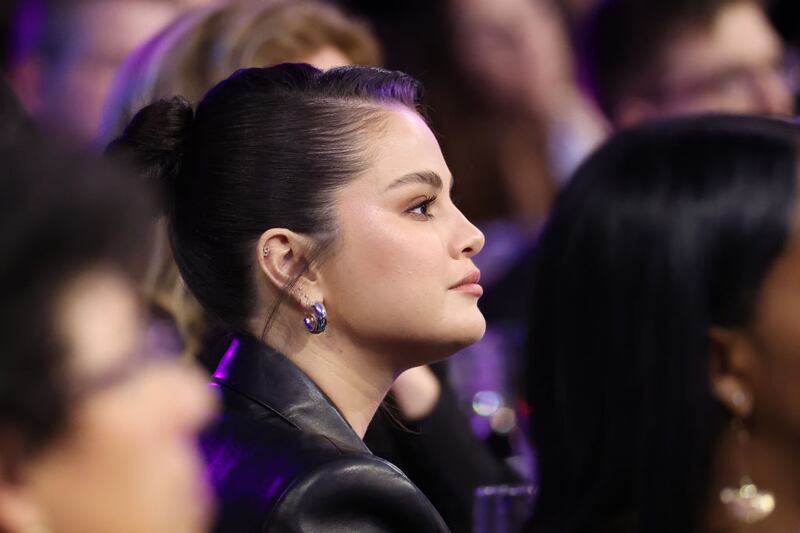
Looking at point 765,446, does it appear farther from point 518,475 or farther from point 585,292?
point 518,475

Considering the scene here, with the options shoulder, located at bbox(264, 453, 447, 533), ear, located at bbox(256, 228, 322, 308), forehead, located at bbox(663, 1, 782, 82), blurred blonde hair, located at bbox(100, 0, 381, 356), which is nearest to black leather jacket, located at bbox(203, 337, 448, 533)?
shoulder, located at bbox(264, 453, 447, 533)

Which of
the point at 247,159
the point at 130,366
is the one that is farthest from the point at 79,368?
the point at 247,159

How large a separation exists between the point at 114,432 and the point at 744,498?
125 cm

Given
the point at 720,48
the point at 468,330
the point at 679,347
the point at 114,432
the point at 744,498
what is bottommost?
the point at 744,498

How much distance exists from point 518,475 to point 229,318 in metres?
1.04

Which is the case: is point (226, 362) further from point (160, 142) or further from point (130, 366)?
point (130, 366)

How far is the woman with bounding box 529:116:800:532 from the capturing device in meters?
1.99

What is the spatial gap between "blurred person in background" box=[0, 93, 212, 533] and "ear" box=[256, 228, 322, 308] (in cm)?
115

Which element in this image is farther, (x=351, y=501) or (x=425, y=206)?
(x=425, y=206)

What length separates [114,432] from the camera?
1.08m

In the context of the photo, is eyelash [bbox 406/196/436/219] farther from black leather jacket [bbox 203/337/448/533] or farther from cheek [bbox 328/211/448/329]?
black leather jacket [bbox 203/337/448/533]

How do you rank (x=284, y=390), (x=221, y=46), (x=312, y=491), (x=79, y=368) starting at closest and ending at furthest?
(x=79, y=368)
(x=312, y=491)
(x=284, y=390)
(x=221, y=46)

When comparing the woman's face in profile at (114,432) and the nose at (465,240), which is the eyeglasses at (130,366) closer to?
the woman's face in profile at (114,432)

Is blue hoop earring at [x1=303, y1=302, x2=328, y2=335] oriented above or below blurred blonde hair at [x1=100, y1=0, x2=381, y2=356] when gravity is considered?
below
